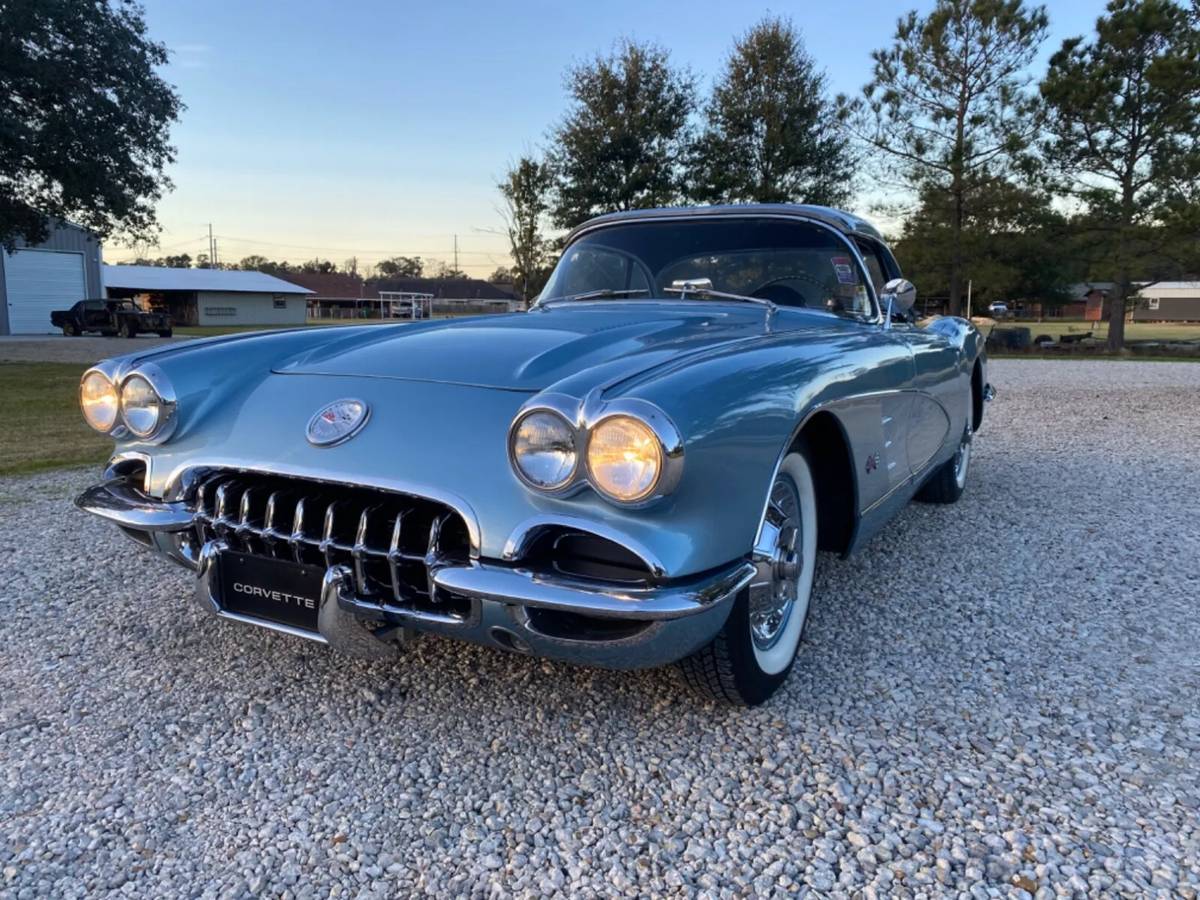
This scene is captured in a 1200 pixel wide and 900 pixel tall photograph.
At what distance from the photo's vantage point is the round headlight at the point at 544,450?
199 cm

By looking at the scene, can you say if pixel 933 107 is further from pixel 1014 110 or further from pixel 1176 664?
pixel 1176 664

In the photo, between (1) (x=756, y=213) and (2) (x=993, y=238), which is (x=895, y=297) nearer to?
(1) (x=756, y=213)

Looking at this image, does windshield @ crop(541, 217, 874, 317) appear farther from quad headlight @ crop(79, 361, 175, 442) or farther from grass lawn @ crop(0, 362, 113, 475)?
grass lawn @ crop(0, 362, 113, 475)

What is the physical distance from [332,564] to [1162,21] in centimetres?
2532

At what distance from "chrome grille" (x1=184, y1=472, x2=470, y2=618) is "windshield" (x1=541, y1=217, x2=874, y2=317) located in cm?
187

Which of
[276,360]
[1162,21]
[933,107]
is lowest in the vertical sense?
[276,360]

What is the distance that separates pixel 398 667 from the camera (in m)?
2.71

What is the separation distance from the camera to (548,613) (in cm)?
205

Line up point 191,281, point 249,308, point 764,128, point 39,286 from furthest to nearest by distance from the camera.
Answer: point 249,308, point 191,281, point 39,286, point 764,128

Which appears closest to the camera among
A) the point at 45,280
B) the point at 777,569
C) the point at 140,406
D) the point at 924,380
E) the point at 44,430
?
the point at 777,569

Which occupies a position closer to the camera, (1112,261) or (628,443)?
(628,443)

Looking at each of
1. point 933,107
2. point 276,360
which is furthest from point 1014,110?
point 276,360

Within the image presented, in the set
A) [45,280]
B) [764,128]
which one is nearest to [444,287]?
[45,280]

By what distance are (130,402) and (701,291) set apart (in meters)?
2.14
